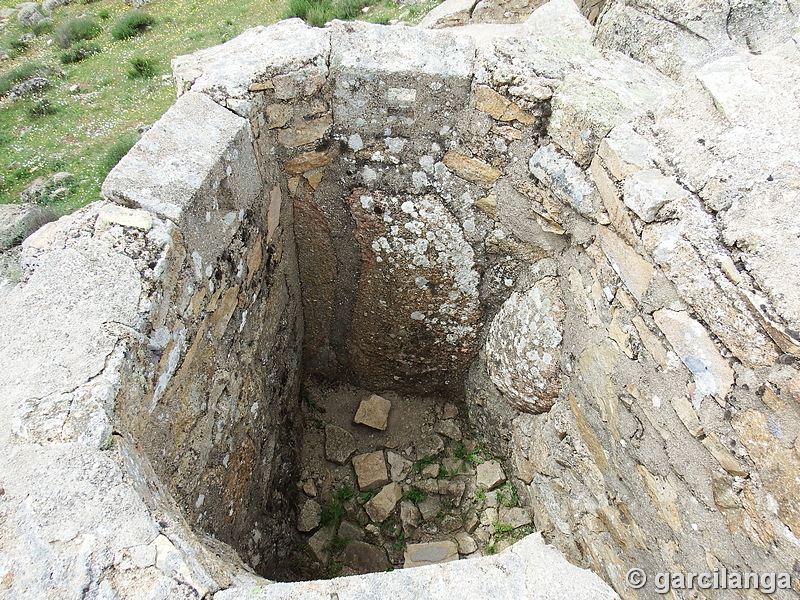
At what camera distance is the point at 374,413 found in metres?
3.62

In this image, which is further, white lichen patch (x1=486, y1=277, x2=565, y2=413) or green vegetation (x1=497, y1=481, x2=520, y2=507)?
green vegetation (x1=497, y1=481, x2=520, y2=507)

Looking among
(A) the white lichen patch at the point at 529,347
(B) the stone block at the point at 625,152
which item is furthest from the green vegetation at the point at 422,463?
(B) the stone block at the point at 625,152

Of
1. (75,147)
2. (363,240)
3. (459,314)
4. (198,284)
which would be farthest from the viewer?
(75,147)

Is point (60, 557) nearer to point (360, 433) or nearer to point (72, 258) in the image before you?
point (72, 258)

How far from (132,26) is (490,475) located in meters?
9.15

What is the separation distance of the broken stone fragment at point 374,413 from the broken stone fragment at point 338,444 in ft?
0.41

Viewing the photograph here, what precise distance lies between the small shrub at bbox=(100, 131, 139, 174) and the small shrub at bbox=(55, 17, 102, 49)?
4152 millimetres

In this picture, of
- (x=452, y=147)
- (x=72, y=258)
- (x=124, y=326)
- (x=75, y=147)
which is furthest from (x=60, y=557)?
(x=75, y=147)

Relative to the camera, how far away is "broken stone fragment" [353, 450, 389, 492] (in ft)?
11.0

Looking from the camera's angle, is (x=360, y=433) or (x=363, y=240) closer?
(x=363, y=240)

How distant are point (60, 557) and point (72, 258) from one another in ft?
3.00

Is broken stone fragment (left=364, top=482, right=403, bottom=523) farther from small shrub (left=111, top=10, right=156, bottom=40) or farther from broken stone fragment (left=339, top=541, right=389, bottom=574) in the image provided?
small shrub (left=111, top=10, right=156, bottom=40)

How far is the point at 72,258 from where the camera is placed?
170cm

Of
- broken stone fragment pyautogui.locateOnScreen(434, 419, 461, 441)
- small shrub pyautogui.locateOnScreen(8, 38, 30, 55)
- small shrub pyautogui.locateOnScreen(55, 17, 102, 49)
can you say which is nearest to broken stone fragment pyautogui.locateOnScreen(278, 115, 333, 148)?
broken stone fragment pyautogui.locateOnScreen(434, 419, 461, 441)
